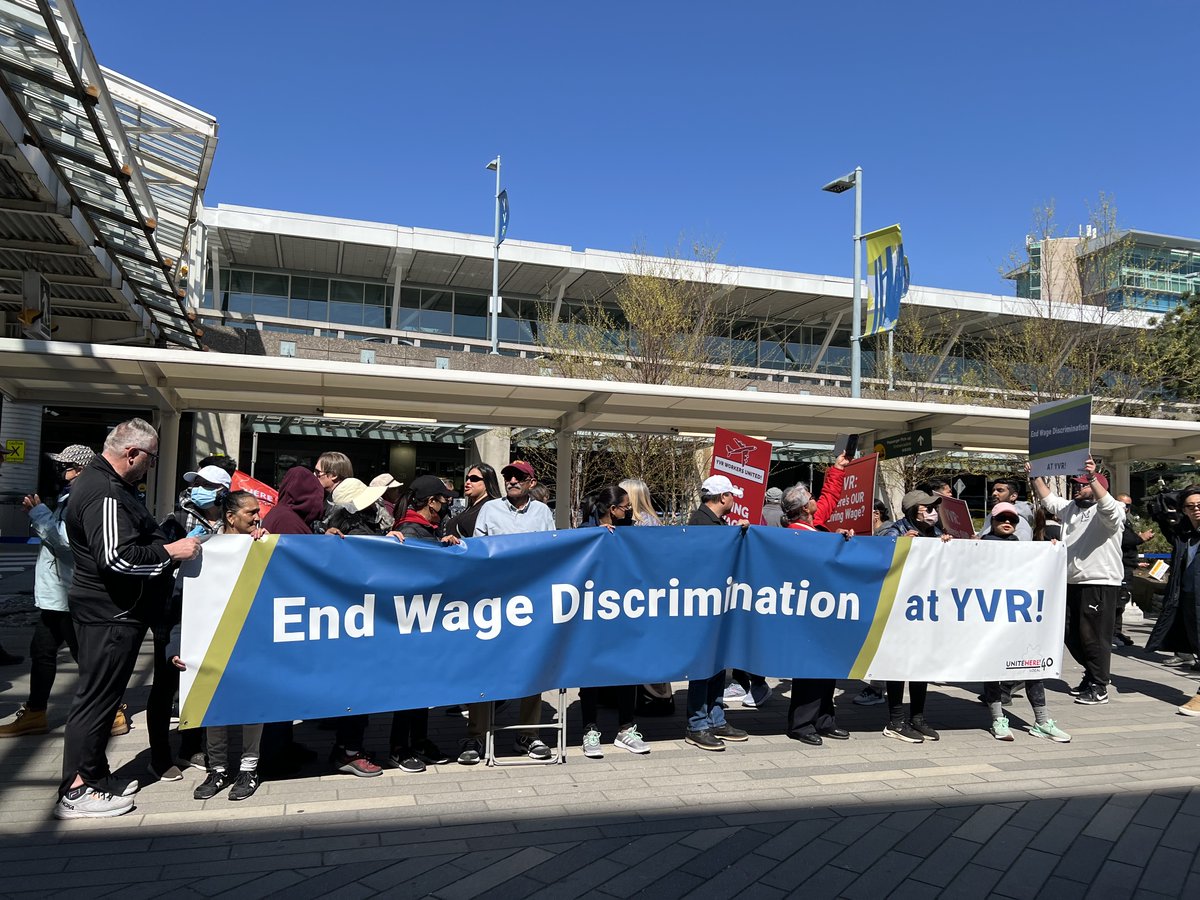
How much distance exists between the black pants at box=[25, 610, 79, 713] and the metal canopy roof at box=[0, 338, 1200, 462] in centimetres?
241

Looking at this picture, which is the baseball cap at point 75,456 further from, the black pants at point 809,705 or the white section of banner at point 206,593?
the black pants at point 809,705

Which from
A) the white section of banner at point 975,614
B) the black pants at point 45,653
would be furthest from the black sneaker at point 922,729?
the black pants at point 45,653

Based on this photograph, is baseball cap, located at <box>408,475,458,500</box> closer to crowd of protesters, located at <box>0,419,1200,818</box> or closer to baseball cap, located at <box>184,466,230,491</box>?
crowd of protesters, located at <box>0,419,1200,818</box>

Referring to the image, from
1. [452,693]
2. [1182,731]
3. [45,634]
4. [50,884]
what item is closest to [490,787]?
[452,693]

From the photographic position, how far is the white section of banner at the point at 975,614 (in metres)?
6.64

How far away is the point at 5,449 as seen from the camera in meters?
20.3

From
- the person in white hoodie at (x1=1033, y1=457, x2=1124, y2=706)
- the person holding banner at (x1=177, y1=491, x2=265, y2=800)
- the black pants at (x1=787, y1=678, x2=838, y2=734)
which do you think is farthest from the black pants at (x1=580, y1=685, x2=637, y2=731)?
the person in white hoodie at (x1=1033, y1=457, x2=1124, y2=706)

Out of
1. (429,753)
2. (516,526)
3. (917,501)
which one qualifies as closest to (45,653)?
(429,753)

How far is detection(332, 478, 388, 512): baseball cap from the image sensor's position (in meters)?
5.77

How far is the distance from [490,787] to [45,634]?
340cm

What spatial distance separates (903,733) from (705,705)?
1551 mm

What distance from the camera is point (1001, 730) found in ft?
22.1

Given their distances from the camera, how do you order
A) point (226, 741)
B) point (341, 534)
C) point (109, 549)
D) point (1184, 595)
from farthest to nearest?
point (1184, 595)
point (341, 534)
point (226, 741)
point (109, 549)

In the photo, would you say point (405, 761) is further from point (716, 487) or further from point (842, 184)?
point (842, 184)
